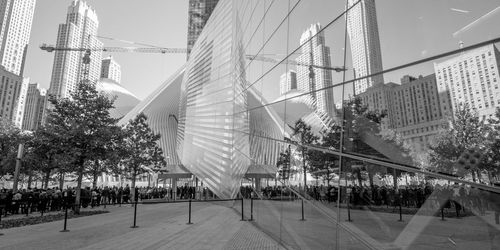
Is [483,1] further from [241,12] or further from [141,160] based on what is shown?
[141,160]

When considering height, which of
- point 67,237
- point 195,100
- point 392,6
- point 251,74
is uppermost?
point 195,100

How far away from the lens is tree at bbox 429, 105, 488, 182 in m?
2.09

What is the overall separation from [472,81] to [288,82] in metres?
4.70

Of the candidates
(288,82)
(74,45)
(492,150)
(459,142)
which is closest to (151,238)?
(288,82)

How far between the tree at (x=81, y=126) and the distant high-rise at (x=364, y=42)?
50.4 feet

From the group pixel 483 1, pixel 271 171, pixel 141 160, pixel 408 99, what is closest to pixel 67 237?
pixel 271 171

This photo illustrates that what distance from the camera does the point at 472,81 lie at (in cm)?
217

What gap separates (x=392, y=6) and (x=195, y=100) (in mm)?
18264

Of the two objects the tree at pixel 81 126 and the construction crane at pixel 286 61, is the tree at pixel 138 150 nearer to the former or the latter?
the tree at pixel 81 126

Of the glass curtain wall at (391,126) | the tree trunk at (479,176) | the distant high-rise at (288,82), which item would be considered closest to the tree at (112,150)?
the distant high-rise at (288,82)

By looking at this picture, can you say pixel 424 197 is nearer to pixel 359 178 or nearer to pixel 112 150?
pixel 359 178

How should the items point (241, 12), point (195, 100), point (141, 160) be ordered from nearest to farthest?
point (241, 12) < point (195, 100) < point (141, 160)

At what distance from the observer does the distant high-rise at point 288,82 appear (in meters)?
6.43

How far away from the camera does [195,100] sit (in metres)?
20.6
